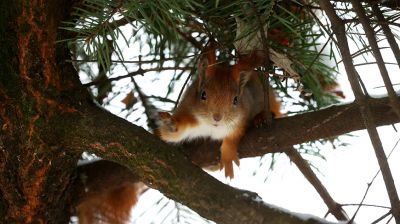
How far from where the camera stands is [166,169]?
0.97 meters

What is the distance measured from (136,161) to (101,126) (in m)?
0.08

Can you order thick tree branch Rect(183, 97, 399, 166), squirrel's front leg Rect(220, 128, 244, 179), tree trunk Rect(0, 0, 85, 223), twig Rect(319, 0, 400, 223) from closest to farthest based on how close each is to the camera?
twig Rect(319, 0, 400, 223)
tree trunk Rect(0, 0, 85, 223)
thick tree branch Rect(183, 97, 399, 166)
squirrel's front leg Rect(220, 128, 244, 179)

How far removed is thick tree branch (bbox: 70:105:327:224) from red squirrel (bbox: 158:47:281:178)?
0.97ft

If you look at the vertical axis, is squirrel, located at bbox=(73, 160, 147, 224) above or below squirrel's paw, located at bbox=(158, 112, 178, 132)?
below

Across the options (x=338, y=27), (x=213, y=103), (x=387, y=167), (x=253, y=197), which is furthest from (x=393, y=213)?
(x=213, y=103)

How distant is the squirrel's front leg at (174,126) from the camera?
4.33ft

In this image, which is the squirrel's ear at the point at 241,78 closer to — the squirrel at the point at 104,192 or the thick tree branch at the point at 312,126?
the thick tree branch at the point at 312,126

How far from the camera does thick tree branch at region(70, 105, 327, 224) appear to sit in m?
0.94

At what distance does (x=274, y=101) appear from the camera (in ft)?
4.79

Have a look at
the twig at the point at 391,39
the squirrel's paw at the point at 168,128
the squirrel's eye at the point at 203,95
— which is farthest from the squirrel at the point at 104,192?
the twig at the point at 391,39

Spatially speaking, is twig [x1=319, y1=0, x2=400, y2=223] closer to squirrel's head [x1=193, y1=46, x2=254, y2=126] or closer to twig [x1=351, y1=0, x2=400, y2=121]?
twig [x1=351, y1=0, x2=400, y2=121]

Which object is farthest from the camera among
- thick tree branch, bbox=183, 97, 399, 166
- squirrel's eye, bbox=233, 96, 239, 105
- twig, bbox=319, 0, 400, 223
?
squirrel's eye, bbox=233, 96, 239, 105

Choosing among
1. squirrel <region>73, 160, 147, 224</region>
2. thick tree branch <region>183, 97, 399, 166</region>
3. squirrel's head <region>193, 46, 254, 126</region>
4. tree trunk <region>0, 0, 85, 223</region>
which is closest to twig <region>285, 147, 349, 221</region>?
thick tree branch <region>183, 97, 399, 166</region>

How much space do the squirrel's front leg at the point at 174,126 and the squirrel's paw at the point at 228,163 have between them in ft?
0.40
